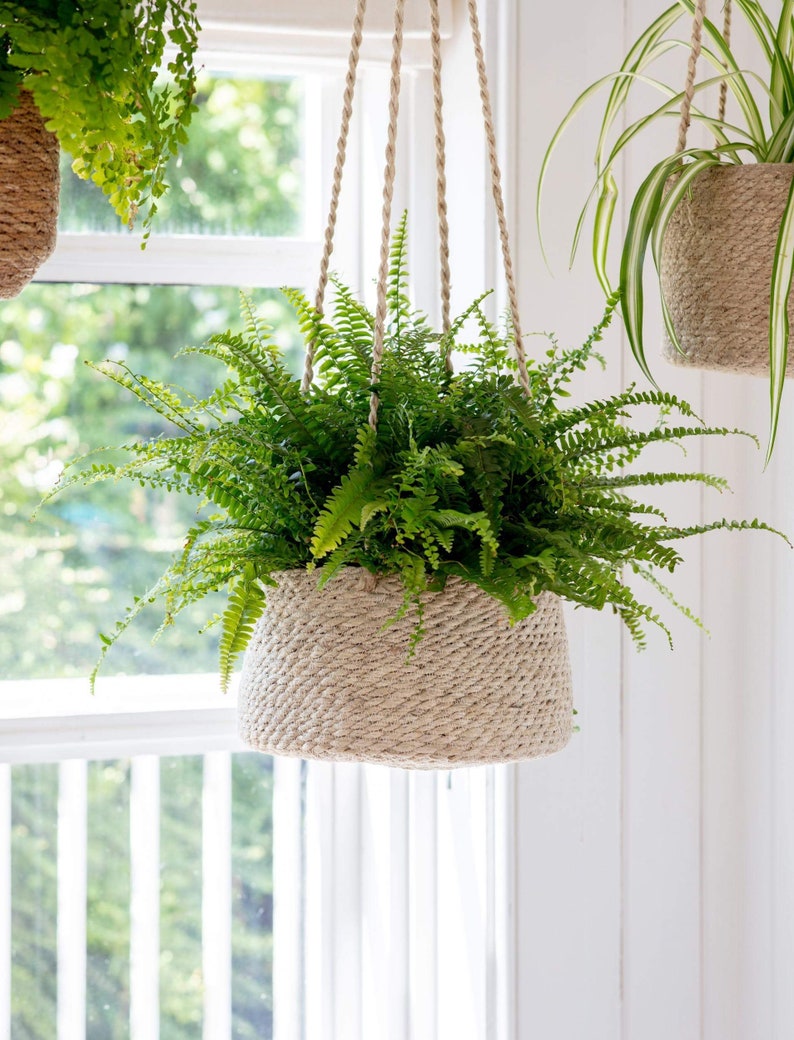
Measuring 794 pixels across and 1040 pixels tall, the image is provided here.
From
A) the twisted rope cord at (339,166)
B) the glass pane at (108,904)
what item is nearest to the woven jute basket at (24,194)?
the twisted rope cord at (339,166)

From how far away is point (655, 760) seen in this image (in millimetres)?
1802

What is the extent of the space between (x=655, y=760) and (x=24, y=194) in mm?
1324

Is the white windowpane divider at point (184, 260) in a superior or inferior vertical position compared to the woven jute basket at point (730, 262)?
superior

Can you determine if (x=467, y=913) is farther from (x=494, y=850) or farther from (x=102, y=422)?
(x=102, y=422)

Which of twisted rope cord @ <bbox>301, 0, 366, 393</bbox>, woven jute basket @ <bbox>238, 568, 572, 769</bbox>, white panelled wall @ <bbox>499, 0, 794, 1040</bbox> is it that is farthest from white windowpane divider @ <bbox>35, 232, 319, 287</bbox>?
woven jute basket @ <bbox>238, 568, 572, 769</bbox>

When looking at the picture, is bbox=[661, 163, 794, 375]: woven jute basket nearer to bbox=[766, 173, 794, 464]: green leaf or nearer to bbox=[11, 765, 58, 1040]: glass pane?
bbox=[766, 173, 794, 464]: green leaf

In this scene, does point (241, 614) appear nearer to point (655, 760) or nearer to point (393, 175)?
point (393, 175)

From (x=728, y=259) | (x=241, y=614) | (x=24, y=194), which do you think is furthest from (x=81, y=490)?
(x=728, y=259)

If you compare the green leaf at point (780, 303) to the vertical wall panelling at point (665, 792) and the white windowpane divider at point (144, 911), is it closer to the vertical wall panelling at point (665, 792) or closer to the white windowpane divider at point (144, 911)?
the vertical wall panelling at point (665, 792)

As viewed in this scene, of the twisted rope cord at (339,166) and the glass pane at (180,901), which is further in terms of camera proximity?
the glass pane at (180,901)

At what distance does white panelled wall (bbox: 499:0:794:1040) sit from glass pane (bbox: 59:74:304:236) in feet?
1.45

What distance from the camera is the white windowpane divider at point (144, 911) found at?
1937 mm

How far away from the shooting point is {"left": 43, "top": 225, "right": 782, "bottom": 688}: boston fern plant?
96 cm

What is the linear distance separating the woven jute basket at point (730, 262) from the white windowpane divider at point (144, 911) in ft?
4.18
